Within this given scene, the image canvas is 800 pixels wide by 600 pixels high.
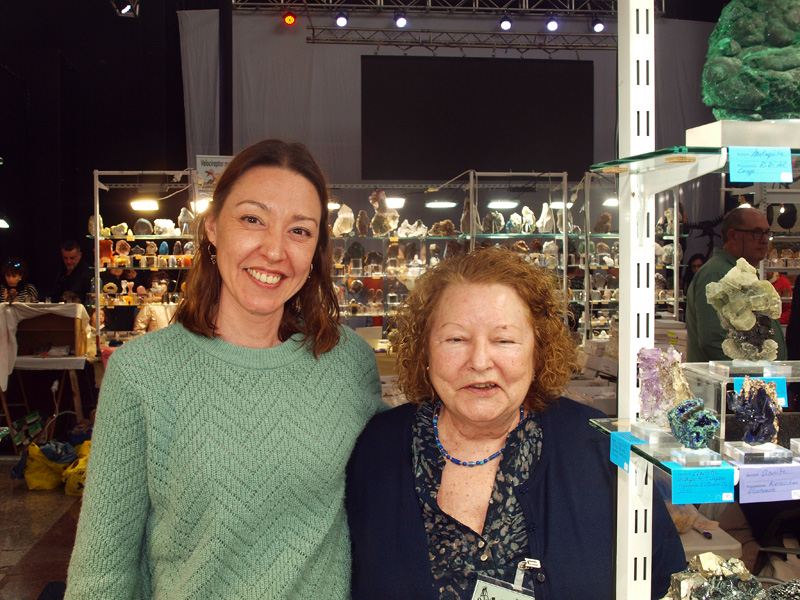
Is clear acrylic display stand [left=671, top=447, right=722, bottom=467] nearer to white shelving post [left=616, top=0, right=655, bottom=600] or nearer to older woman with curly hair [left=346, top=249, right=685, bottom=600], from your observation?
white shelving post [left=616, top=0, right=655, bottom=600]

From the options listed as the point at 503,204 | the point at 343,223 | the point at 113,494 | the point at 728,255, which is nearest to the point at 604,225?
the point at 503,204

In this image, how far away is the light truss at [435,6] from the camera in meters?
9.48

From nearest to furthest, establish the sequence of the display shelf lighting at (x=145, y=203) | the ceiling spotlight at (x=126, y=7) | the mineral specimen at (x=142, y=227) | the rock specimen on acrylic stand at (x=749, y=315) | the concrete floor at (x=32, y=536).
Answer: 1. the rock specimen on acrylic stand at (x=749, y=315)
2. the concrete floor at (x=32, y=536)
3. the mineral specimen at (x=142, y=227)
4. the display shelf lighting at (x=145, y=203)
5. the ceiling spotlight at (x=126, y=7)

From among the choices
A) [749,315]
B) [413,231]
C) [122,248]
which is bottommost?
[749,315]

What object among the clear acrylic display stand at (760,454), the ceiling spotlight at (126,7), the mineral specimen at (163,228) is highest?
the ceiling spotlight at (126,7)

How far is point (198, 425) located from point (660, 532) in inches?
41.5

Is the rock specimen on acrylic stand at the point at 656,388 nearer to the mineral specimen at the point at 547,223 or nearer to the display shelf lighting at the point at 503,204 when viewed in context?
the mineral specimen at the point at 547,223

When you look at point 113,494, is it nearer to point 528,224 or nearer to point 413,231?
point 413,231

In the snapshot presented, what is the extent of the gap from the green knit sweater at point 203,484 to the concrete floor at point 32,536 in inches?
97.6

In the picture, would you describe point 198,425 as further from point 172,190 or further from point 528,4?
point 528,4

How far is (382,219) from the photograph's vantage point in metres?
6.76

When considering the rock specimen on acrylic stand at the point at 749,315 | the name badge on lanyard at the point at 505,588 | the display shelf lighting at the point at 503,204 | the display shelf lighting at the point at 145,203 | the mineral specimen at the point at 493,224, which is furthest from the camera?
the display shelf lighting at the point at 503,204

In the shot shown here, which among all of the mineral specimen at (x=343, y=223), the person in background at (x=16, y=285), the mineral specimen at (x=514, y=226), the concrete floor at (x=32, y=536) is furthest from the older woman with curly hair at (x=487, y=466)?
the person in background at (x=16, y=285)

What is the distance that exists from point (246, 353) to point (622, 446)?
91 centimetres
